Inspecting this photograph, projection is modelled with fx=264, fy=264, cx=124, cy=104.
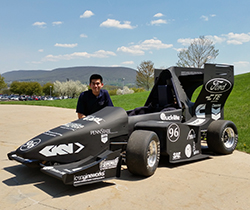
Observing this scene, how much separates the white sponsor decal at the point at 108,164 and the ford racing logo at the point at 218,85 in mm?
3000

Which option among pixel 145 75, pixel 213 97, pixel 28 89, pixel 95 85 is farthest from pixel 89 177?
pixel 28 89

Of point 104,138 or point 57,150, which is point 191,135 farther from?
point 57,150

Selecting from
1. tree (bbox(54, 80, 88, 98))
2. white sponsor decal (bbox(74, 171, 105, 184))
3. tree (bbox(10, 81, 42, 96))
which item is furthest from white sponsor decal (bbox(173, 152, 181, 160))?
tree (bbox(10, 81, 42, 96))

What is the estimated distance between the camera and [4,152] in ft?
19.0

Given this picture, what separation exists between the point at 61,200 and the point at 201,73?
4804mm

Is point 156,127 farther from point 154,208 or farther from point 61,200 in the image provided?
point 61,200

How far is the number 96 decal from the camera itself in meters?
4.57

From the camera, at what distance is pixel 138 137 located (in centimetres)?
419

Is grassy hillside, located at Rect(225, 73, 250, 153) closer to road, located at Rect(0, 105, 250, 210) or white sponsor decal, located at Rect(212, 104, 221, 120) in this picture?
white sponsor decal, located at Rect(212, 104, 221, 120)

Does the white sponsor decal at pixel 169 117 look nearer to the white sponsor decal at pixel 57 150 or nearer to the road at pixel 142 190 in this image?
the road at pixel 142 190

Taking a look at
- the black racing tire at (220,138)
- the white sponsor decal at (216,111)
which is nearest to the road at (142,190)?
the black racing tire at (220,138)

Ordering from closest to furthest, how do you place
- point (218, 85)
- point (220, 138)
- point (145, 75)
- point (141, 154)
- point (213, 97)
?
point (141, 154) < point (220, 138) < point (218, 85) < point (213, 97) < point (145, 75)

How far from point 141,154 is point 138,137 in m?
0.32

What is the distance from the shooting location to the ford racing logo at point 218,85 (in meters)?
5.87
